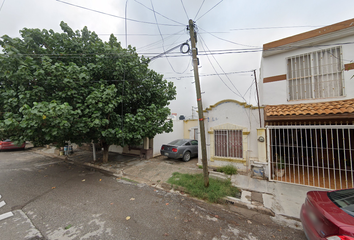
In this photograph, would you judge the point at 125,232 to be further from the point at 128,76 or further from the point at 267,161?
the point at 128,76

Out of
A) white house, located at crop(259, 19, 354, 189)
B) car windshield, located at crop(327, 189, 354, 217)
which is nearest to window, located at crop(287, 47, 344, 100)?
white house, located at crop(259, 19, 354, 189)

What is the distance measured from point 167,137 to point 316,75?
9.00 metres

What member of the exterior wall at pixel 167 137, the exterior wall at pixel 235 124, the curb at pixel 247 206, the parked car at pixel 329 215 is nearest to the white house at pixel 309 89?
the exterior wall at pixel 235 124

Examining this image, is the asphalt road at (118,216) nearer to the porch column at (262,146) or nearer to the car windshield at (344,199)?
the car windshield at (344,199)

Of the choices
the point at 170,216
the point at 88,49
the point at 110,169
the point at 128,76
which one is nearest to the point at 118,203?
the point at 170,216

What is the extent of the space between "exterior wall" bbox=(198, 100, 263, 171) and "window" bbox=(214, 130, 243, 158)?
18cm

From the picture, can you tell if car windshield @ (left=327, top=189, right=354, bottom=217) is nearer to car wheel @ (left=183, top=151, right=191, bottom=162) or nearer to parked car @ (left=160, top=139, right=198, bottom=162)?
parked car @ (left=160, top=139, right=198, bottom=162)

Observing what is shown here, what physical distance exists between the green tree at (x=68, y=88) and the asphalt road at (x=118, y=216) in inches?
82.8

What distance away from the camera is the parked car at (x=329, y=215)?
1912 mm

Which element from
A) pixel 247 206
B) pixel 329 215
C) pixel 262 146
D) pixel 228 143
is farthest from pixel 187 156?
pixel 329 215

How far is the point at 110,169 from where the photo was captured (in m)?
7.49

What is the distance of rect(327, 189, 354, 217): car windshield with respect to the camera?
2.17 m

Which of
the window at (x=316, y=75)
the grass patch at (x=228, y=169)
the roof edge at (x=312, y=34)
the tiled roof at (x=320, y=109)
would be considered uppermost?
the roof edge at (x=312, y=34)

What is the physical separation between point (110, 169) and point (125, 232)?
5073 mm
